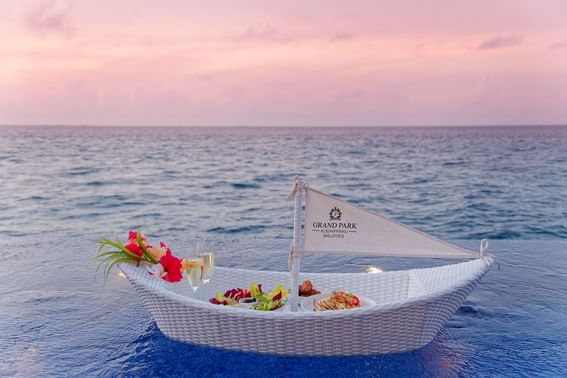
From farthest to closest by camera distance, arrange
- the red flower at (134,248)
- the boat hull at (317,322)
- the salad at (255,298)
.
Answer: the red flower at (134,248), the salad at (255,298), the boat hull at (317,322)

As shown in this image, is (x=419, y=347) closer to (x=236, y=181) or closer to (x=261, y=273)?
(x=261, y=273)

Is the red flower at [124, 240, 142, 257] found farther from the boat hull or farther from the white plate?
the white plate

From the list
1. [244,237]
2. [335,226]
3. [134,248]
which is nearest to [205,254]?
[134,248]

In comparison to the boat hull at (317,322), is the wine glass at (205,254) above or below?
above

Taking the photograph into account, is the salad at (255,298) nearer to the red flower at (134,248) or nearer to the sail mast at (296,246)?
the sail mast at (296,246)

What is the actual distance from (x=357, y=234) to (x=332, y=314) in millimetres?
759

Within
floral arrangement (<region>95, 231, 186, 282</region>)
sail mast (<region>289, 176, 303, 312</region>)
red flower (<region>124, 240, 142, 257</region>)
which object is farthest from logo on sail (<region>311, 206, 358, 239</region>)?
red flower (<region>124, 240, 142, 257</region>)

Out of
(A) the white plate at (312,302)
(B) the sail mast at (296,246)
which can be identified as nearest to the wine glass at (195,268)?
(B) the sail mast at (296,246)

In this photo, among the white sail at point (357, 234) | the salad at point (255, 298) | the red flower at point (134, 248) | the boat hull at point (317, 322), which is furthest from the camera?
the red flower at point (134, 248)

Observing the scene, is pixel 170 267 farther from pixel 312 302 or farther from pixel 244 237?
pixel 244 237

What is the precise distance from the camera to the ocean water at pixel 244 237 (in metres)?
5.05

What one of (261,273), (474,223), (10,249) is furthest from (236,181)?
(261,273)

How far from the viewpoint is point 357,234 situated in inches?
191

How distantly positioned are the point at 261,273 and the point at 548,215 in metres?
→ 18.0
